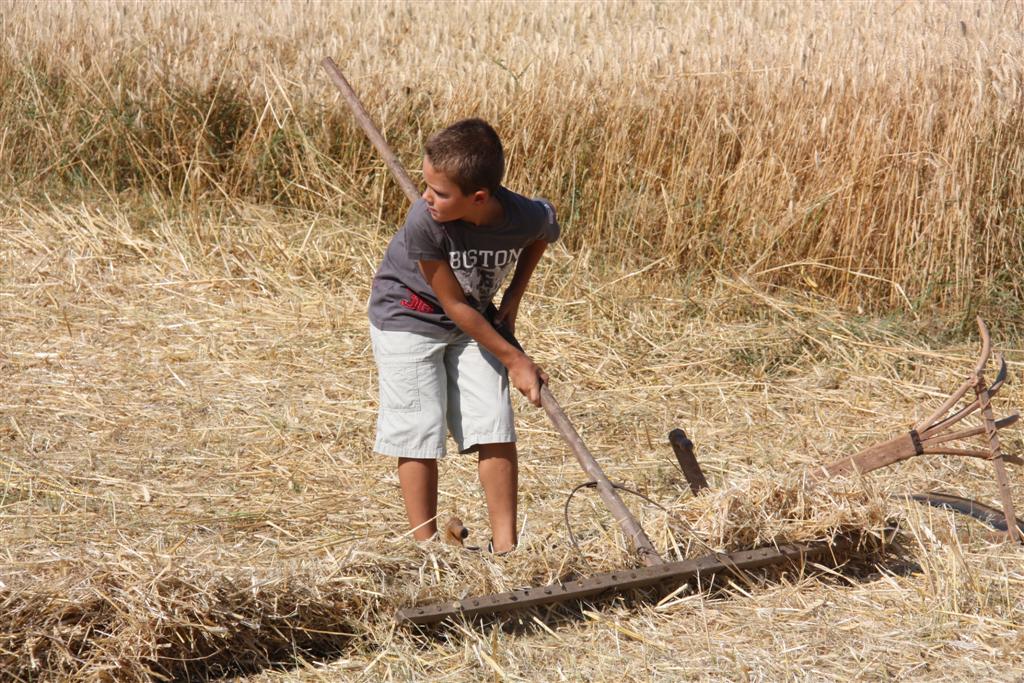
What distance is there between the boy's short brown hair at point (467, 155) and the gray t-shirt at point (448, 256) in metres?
0.16

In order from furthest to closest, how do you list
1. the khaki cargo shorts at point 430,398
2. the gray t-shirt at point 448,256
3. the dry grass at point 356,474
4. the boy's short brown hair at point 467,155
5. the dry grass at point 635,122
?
the dry grass at point 635,122
the khaki cargo shorts at point 430,398
the gray t-shirt at point 448,256
the boy's short brown hair at point 467,155
the dry grass at point 356,474

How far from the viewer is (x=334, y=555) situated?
9.84 ft

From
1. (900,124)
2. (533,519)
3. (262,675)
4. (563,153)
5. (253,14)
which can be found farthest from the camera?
(253,14)

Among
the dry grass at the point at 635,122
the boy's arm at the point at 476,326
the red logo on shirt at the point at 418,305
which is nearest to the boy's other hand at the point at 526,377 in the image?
the boy's arm at the point at 476,326

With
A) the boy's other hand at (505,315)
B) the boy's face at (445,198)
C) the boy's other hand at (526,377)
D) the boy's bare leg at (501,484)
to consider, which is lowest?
the boy's bare leg at (501,484)

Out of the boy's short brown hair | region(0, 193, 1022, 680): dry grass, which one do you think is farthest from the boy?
region(0, 193, 1022, 680): dry grass

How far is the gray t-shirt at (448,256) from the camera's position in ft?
10.0

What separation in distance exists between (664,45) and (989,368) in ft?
7.85

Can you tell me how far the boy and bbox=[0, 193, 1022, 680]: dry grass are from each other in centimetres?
23

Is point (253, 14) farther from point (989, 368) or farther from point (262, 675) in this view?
point (262, 675)

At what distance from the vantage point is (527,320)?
18.5ft

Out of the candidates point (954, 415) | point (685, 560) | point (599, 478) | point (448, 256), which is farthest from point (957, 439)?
point (448, 256)

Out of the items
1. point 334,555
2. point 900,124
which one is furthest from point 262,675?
point 900,124

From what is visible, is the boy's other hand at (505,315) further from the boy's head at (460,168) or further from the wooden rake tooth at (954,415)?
the wooden rake tooth at (954,415)
